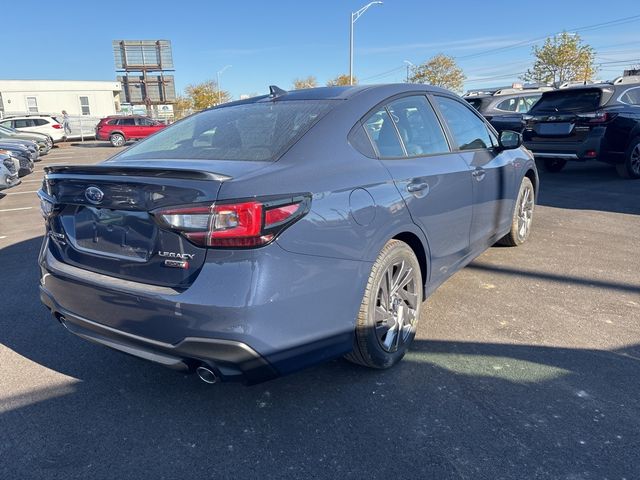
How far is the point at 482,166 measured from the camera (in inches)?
149

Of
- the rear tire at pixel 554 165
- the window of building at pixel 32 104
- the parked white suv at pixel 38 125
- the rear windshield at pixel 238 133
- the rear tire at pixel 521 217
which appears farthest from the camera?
the window of building at pixel 32 104

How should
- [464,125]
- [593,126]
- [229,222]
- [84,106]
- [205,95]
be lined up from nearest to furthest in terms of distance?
[229,222] < [464,125] < [593,126] < [84,106] < [205,95]

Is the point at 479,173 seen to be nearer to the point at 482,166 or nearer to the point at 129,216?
the point at 482,166

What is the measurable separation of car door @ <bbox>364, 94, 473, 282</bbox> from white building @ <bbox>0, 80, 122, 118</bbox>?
39032 mm

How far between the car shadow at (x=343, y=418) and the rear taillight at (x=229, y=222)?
40.1 inches

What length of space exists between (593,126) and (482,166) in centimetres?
625

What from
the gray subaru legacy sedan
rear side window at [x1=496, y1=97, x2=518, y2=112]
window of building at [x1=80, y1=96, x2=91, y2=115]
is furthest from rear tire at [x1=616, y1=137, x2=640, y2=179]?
window of building at [x1=80, y1=96, x2=91, y2=115]

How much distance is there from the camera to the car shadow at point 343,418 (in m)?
2.14

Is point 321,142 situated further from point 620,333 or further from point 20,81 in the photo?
point 20,81

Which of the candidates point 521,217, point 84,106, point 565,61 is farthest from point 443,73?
point 521,217

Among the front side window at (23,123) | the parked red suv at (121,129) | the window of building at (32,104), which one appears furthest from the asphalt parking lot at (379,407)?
the window of building at (32,104)

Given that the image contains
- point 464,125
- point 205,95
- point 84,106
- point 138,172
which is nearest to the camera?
point 138,172

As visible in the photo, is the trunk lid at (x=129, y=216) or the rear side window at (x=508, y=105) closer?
the trunk lid at (x=129, y=216)

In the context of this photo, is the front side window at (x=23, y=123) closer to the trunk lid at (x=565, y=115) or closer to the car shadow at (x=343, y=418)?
the trunk lid at (x=565, y=115)
